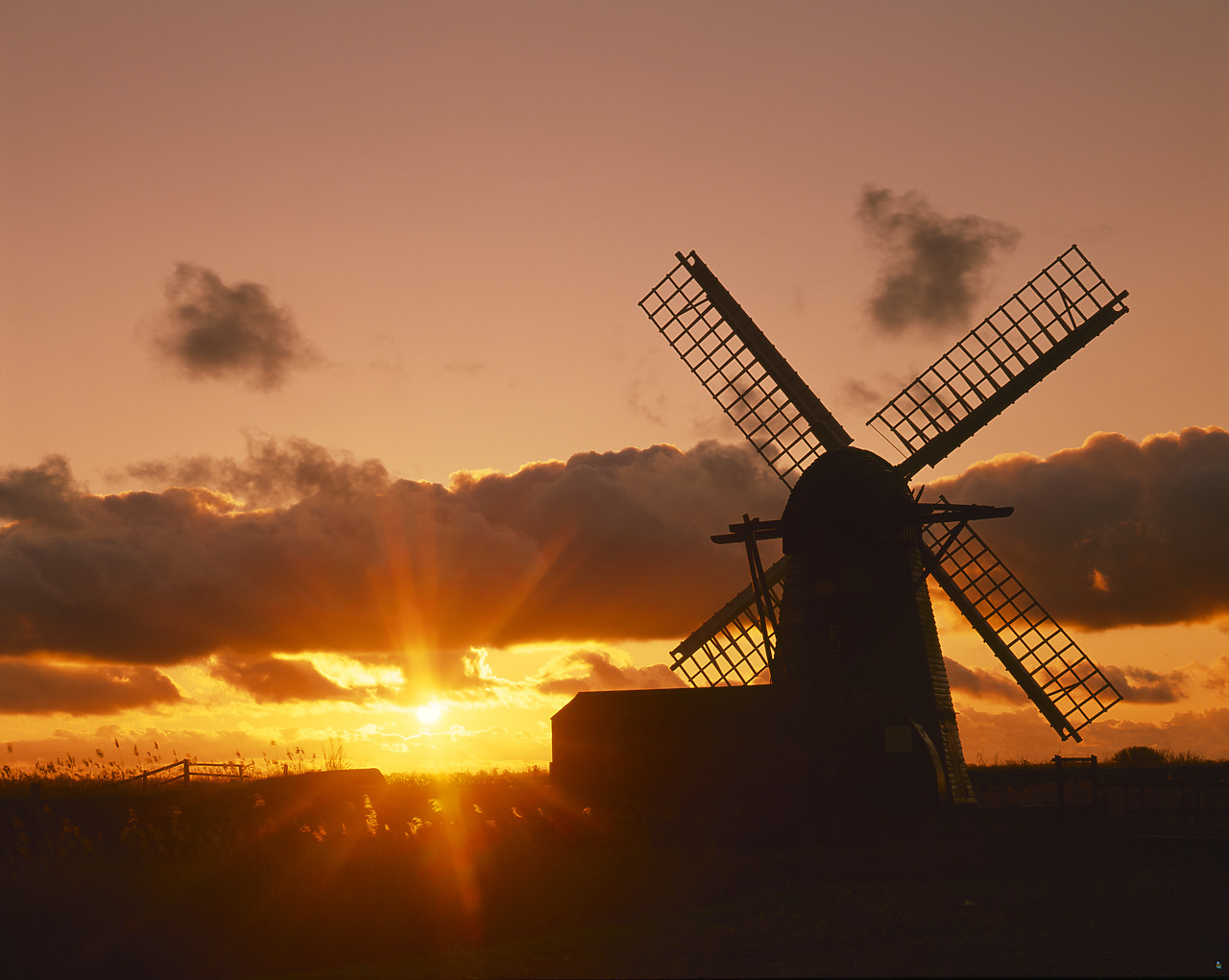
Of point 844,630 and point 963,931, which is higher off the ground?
point 844,630

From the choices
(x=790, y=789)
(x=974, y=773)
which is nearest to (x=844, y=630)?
(x=790, y=789)

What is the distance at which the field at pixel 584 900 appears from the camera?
43.5 feet

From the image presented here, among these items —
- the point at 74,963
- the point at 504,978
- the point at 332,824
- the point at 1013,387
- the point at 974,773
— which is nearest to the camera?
the point at 504,978

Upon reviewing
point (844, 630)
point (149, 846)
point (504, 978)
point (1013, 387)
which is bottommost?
point (504, 978)

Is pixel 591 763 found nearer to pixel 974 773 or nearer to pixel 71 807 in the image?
pixel 71 807

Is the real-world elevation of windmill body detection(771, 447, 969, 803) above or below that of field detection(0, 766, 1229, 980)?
above

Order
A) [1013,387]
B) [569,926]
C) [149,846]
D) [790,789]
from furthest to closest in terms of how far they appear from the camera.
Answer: [1013,387] → [790,789] → [149,846] → [569,926]

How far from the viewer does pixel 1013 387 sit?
95.5 ft

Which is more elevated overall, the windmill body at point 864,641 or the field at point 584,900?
the windmill body at point 864,641

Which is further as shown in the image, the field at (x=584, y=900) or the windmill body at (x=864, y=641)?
the windmill body at (x=864, y=641)

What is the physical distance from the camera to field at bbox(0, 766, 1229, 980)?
13.3m

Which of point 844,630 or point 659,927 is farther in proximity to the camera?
point 844,630

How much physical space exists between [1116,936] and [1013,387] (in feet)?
58.4

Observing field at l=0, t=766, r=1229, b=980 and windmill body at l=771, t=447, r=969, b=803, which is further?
windmill body at l=771, t=447, r=969, b=803
